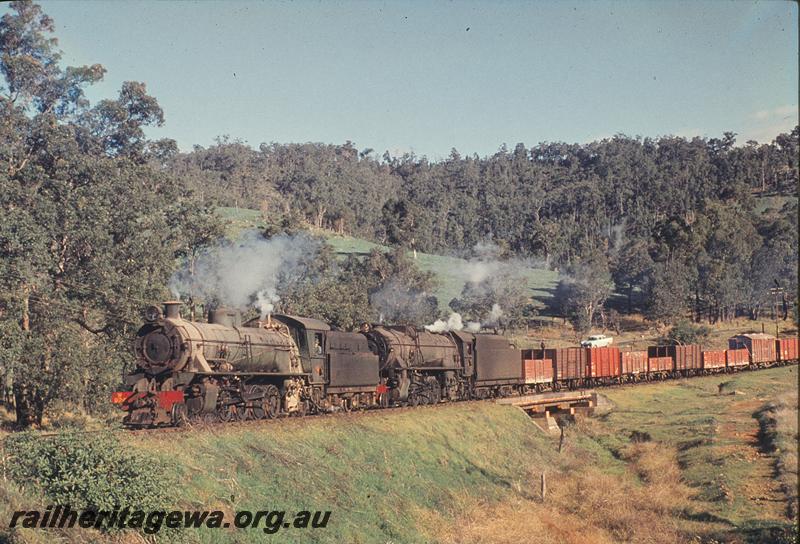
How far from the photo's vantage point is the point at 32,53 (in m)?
49.5

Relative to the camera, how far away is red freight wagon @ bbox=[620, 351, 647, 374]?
201ft

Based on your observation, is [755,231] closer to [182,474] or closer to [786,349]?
[786,349]

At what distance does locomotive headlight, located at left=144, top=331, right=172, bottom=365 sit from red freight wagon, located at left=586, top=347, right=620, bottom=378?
1525 inches

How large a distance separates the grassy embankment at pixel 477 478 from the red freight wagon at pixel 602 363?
15.0m

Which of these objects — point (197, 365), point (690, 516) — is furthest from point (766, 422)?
point (197, 365)

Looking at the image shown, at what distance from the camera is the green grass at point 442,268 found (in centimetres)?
11474

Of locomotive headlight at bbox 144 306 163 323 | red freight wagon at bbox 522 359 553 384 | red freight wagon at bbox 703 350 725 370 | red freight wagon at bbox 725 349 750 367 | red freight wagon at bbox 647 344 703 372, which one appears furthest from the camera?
red freight wagon at bbox 725 349 750 367

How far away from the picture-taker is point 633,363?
62375mm

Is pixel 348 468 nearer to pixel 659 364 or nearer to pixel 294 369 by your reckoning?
pixel 294 369

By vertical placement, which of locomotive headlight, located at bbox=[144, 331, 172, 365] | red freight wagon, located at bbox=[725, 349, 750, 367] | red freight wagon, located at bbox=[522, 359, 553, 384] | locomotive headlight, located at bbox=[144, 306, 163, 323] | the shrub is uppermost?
locomotive headlight, located at bbox=[144, 306, 163, 323]

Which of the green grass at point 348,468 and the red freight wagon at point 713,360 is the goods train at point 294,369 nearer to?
the green grass at point 348,468

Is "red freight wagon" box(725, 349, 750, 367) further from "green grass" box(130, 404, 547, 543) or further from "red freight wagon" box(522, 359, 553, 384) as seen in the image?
"green grass" box(130, 404, 547, 543)

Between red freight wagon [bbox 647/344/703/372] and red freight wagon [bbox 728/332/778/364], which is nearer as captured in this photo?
red freight wagon [bbox 647/344/703/372]

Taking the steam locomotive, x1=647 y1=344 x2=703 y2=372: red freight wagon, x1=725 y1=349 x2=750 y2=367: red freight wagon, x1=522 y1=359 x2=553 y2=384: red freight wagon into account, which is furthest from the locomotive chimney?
x1=725 y1=349 x2=750 y2=367: red freight wagon
